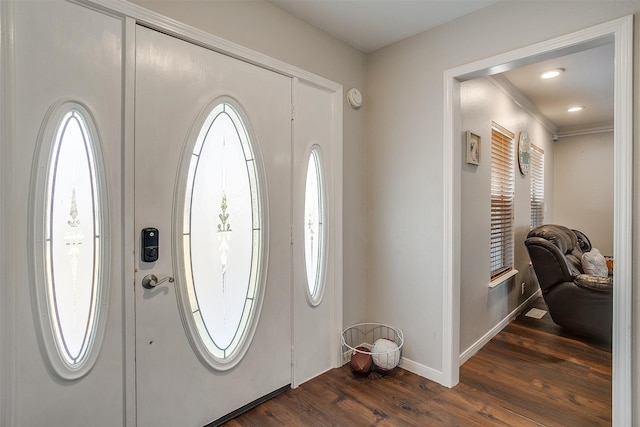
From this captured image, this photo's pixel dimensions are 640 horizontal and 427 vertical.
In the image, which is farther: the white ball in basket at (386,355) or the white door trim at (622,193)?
the white ball in basket at (386,355)

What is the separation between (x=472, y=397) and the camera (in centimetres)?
216

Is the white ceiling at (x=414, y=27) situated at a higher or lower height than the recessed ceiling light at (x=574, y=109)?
lower

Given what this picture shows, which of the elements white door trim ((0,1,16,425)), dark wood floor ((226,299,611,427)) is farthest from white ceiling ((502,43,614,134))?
white door trim ((0,1,16,425))

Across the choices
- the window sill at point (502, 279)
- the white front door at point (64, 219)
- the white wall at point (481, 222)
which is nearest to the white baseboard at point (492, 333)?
the white wall at point (481, 222)

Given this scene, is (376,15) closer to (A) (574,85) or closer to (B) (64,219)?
(B) (64,219)

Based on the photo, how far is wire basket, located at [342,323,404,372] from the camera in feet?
7.83

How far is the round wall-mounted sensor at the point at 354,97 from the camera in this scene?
2.57 m

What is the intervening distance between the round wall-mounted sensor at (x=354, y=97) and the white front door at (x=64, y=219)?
158 cm

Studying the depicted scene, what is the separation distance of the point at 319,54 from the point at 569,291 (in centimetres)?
318

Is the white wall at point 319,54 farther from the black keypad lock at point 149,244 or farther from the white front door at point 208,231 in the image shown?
the black keypad lock at point 149,244

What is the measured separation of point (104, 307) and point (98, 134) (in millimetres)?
773

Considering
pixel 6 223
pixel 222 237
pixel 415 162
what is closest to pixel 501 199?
pixel 415 162

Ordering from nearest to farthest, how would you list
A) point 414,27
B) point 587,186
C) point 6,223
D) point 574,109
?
point 6,223, point 414,27, point 574,109, point 587,186

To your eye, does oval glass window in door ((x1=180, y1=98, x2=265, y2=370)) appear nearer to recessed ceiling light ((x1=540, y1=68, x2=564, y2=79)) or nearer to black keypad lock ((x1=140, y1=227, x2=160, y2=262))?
black keypad lock ((x1=140, y1=227, x2=160, y2=262))
